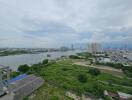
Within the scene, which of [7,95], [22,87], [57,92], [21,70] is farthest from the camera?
[21,70]

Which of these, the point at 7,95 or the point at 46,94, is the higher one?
the point at 7,95

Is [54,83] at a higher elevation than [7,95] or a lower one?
lower

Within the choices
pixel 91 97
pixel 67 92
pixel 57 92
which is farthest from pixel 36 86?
pixel 91 97

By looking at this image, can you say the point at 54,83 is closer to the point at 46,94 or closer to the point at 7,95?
the point at 46,94

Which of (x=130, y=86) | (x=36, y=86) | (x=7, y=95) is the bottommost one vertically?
(x=130, y=86)

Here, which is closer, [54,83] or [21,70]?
[54,83]

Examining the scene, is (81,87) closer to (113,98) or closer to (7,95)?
(113,98)

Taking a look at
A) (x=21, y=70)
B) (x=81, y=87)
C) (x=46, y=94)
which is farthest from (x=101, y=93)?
(x=21, y=70)

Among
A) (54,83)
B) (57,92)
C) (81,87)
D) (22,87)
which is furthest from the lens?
(54,83)

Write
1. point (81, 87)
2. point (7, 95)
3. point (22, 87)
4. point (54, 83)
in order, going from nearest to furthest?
point (7, 95)
point (22, 87)
point (81, 87)
point (54, 83)
